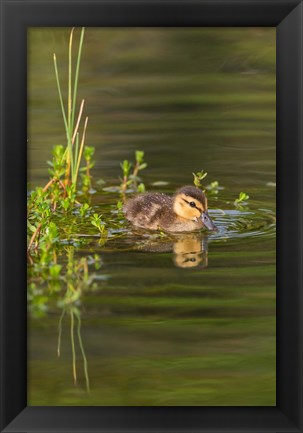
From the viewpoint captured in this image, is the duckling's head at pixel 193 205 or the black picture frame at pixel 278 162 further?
the duckling's head at pixel 193 205

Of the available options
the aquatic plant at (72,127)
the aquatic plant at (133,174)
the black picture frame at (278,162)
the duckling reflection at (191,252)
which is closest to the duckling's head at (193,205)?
the duckling reflection at (191,252)

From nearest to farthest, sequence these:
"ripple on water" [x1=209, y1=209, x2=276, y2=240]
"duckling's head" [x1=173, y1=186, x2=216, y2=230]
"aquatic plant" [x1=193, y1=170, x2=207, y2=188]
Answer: "ripple on water" [x1=209, y1=209, x2=276, y2=240] < "aquatic plant" [x1=193, y1=170, x2=207, y2=188] < "duckling's head" [x1=173, y1=186, x2=216, y2=230]

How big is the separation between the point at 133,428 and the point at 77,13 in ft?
5.76

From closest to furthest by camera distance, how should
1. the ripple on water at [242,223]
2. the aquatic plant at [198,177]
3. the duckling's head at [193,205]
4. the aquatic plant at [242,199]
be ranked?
the ripple on water at [242,223] < the aquatic plant at [242,199] < the aquatic plant at [198,177] < the duckling's head at [193,205]

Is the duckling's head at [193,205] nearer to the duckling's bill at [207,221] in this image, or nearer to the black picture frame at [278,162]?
the duckling's bill at [207,221]

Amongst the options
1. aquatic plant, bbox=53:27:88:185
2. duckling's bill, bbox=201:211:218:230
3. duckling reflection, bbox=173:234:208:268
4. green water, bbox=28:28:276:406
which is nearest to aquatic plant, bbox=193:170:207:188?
green water, bbox=28:28:276:406

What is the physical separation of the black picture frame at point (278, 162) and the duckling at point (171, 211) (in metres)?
1.30

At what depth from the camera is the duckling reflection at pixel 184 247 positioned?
20.1 feet

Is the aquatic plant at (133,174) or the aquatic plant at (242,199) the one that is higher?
the aquatic plant at (133,174)

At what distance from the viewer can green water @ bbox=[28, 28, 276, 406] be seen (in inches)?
210

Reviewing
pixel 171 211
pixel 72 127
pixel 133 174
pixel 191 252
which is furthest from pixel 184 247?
pixel 72 127

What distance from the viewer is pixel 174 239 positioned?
6711 mm

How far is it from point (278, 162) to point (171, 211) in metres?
1.57

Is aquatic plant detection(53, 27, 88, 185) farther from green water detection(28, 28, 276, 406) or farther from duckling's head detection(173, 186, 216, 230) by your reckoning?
duckling's head detection(173, 186, 216, 230)
